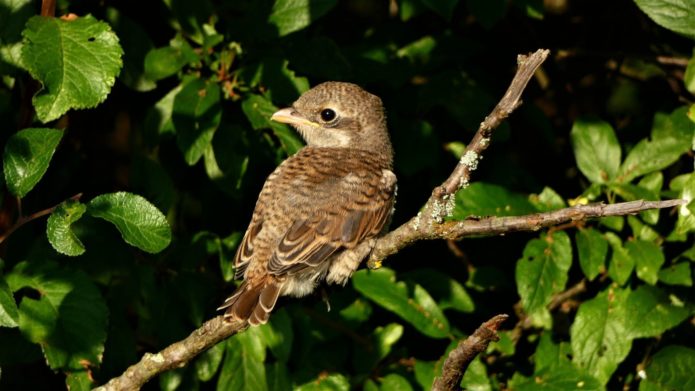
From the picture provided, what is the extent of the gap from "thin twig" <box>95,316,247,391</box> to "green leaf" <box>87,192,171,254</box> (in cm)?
33

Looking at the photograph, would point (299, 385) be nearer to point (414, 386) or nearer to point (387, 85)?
point (414, 386)

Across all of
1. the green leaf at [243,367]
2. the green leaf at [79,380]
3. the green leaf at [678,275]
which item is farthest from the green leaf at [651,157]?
the green leaf at [79,380]

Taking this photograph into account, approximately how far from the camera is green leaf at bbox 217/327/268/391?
4086 millimetres

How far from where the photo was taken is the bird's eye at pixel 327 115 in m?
4.60

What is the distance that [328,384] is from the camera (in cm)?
412

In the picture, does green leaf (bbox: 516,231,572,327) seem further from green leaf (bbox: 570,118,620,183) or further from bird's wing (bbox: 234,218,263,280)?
bird's wing (bbox: 234,218,263,280)

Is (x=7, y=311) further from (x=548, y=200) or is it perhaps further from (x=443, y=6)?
(x=548, y=200)

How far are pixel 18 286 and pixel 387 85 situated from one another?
1893 millimetres

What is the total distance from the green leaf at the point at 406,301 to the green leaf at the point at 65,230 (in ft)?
4.61

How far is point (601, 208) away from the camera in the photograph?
265 cm

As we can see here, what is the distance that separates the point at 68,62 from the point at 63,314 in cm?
90

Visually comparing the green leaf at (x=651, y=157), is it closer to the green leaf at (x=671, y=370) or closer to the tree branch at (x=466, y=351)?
the green leaf at (x=671, y=370)

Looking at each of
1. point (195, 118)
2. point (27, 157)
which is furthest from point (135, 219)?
point (195, 118)

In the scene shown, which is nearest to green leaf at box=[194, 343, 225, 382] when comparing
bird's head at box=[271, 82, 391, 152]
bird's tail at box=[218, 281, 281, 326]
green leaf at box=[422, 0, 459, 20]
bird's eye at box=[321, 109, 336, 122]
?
bird's tail at box=[218, 281, 281, 326]
